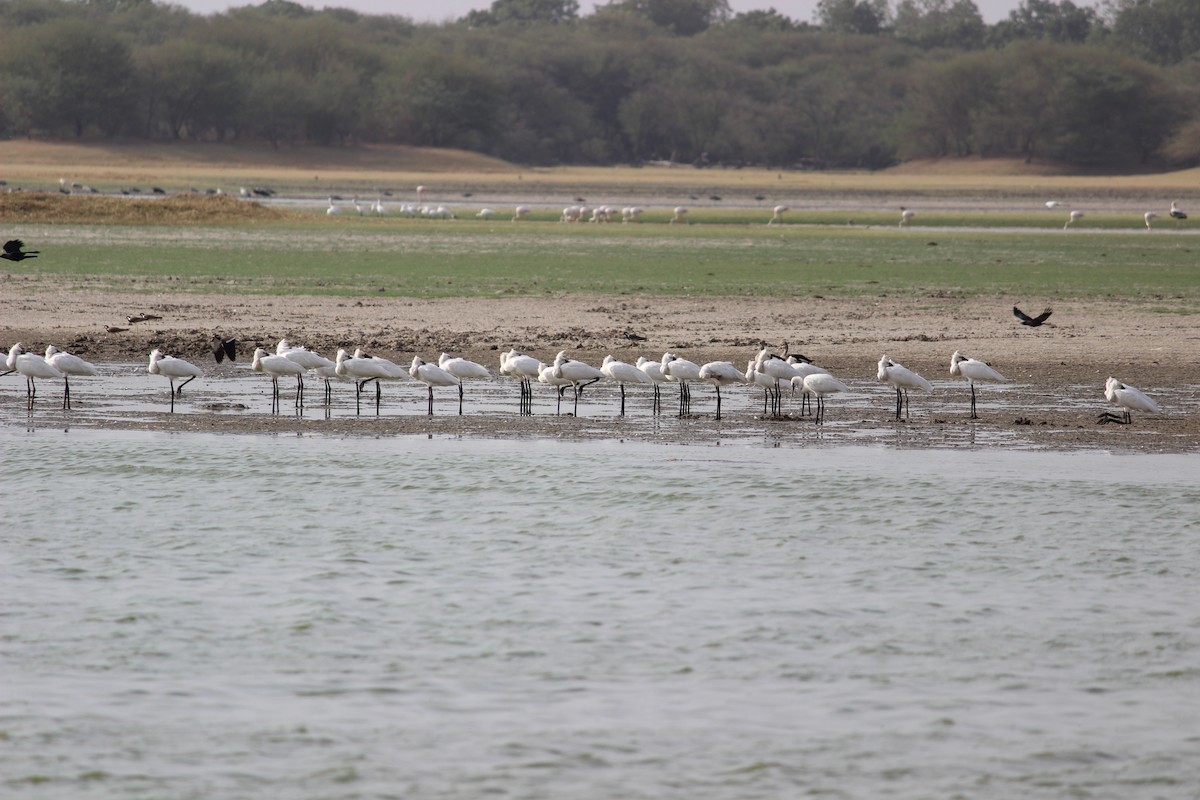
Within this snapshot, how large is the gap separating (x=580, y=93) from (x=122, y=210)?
68.9 metres

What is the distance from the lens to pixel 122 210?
42750mm

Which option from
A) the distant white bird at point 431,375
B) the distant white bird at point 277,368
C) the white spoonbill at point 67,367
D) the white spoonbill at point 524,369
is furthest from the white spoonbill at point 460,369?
the white spoonbill at point 67,367

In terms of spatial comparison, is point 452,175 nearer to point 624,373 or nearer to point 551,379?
point 551,379

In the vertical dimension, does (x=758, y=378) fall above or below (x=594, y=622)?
above

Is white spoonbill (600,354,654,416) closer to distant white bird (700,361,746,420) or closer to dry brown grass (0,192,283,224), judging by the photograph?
distant white bird (700,361,746,420)

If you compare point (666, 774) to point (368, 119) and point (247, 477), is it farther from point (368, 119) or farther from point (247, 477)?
point (368, 119)

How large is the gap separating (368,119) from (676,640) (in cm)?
8837

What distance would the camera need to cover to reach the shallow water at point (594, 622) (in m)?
7.33

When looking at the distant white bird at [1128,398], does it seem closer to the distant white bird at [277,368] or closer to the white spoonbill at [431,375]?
the white spoonbill at [431,375]

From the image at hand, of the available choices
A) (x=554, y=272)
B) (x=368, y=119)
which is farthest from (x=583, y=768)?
(x=368, y=119)

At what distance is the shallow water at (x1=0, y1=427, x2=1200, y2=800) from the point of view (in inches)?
289

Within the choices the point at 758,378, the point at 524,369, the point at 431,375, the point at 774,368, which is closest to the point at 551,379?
the point at 524,369

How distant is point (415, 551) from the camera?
36.6 ft

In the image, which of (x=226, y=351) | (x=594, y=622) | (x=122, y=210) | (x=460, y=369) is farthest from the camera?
(x=122, y=210)
